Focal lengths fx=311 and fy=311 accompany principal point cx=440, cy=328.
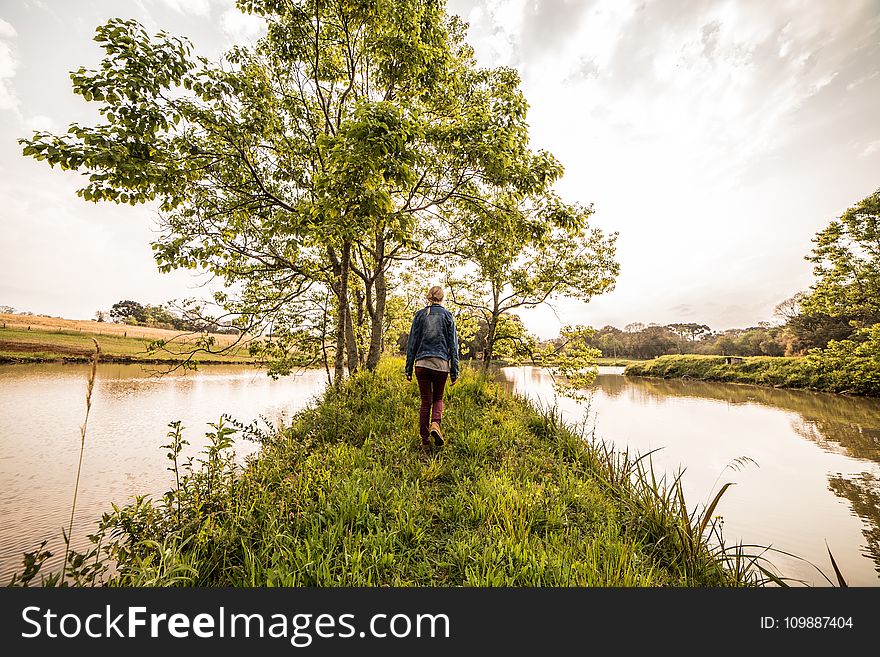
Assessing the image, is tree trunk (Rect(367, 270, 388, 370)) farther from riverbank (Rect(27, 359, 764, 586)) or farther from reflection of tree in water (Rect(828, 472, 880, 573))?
reflection of tree in water (Rect(828, 472, 880, 573))

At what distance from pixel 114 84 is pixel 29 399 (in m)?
13.6

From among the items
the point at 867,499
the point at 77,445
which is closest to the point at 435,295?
the point at 77,445

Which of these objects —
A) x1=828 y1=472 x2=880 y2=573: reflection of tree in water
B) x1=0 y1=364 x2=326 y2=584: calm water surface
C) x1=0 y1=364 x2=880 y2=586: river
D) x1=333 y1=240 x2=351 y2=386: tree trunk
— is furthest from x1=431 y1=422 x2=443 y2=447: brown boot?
Answer: x1=828 y1=472 x2=880 y2=573: reflection of tree in water

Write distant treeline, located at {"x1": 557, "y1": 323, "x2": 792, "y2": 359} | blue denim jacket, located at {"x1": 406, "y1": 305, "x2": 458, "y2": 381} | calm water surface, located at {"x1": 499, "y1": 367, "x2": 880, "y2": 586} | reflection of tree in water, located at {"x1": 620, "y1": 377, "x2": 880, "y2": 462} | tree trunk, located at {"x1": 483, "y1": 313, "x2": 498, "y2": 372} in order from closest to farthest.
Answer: blue denim jacket, located at {"x1": 406, "y1": 305, "x2": 458, "y2": 381}
calm water surface, located at {"x1": 499, "y1": 367, "x2": 880, "y2": 586}
reflection of tree in water, located at {"x1": 620, "y1": 377, "x2": 880, "y2": 462}
tree trunk, located at {"x1": 483, "y1": 313, "x2": 498, "y2": 372}
distant treeline, located at {"x1": 557, "y1": 323, "x2": 792, "y2": 359}

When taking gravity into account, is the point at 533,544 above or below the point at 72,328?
below

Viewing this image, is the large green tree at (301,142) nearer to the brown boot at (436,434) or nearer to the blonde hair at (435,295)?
the blonde hair at (435,295)

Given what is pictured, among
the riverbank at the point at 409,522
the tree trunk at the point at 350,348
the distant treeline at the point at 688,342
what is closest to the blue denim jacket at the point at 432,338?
the riverbank at the point at 409,522

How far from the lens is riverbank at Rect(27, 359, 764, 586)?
258 cm

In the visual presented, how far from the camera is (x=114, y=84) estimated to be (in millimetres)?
4449

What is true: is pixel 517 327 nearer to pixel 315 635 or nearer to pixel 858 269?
pixel 315 635

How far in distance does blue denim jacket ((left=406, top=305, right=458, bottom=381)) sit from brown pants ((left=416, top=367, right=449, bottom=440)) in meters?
0.22

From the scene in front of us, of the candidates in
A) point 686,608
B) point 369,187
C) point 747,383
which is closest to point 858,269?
point 747,383

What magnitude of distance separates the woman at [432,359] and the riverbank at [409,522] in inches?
18.9

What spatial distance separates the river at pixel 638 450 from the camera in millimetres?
5352
